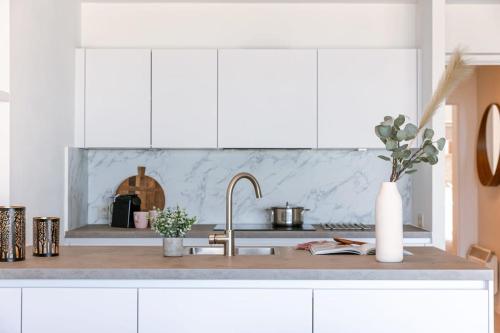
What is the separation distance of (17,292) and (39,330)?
0.17 m

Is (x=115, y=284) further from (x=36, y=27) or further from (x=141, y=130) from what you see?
(x=141, y=130)

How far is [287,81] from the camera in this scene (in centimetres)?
459

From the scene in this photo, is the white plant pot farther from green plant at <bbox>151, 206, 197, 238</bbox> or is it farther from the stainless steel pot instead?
the stainless steel pot

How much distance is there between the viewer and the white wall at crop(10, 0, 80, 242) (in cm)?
351

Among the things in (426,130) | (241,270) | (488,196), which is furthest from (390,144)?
(488,196)

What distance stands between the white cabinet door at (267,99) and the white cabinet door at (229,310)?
7.29 ft

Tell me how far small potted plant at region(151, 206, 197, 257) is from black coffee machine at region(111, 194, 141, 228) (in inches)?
75.1

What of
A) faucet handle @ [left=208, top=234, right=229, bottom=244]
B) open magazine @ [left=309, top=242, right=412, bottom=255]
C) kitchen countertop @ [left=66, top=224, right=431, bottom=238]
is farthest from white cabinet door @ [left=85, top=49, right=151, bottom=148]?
open magazine @ [left=309, top=242, right=412, bottom=255]

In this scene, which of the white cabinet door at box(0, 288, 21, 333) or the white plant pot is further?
the white plant pot

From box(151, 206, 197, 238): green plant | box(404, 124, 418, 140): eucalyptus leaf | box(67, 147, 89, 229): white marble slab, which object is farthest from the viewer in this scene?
box(67, 147, 89, 229): white marble slab

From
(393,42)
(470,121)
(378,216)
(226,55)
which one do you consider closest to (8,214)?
(378,216)

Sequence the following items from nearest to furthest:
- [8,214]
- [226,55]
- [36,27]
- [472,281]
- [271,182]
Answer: [472,281] < [8,214] < [36,27] < [226,55] < [271,182]

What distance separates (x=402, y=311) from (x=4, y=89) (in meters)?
2.25

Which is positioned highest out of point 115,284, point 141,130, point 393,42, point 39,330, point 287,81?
point 393,42
